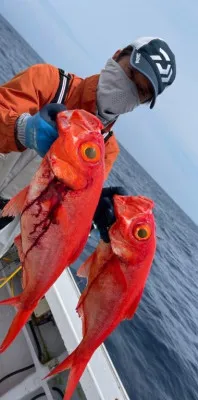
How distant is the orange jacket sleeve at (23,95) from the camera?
254 centimetres

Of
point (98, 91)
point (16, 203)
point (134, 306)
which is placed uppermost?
point (16, 203)

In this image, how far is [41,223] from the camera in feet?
6.95

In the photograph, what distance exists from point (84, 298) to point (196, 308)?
24070 mm

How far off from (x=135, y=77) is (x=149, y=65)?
255 mm

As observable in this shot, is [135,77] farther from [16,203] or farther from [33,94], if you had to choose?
[16,203]

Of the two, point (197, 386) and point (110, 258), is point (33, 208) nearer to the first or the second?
point (110, 258)

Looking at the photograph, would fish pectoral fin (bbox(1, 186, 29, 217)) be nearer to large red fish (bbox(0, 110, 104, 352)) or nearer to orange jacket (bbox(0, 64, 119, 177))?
large red fish (bbox(0, 110, 104, 352))

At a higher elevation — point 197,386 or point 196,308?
point 197,386

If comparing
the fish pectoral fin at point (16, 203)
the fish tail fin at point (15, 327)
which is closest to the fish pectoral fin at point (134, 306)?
the fish tail fin at point (15, 327)

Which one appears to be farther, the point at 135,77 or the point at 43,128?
the point at 135,77

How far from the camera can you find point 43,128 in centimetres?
222

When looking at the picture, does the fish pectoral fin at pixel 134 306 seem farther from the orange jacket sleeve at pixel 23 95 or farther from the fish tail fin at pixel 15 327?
the orange jacket sleeve at pixel 23 95

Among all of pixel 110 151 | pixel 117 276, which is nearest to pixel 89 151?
pixel 117 276

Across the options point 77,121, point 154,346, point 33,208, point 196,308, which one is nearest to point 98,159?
point 77,121
